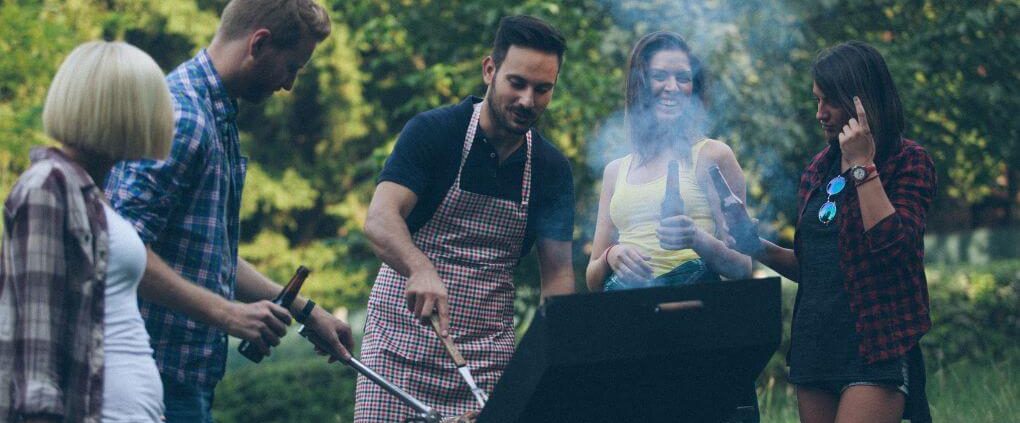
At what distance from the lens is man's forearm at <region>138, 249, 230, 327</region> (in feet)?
8.32

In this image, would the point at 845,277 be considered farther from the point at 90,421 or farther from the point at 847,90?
the point at 90,421

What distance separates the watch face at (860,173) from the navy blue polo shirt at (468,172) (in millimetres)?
906

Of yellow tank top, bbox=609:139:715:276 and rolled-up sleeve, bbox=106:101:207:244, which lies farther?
yellow tank top, bbox=609:139:715:276

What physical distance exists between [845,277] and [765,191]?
552 centimetres

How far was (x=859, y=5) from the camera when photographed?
324 inches

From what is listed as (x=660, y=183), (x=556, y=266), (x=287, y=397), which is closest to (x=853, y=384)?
(x=660, y=183)

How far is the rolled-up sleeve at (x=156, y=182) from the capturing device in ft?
8.75

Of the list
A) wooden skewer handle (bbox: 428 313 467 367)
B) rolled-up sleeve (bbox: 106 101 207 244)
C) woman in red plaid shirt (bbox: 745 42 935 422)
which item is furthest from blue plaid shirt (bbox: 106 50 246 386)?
woman in red plaid shirt (bbox: 745 42 935 422)

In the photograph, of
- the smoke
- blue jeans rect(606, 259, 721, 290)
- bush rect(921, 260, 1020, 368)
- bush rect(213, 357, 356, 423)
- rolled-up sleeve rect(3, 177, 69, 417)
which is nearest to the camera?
rolled-up sleeve rect(3, 177, 69, 417)

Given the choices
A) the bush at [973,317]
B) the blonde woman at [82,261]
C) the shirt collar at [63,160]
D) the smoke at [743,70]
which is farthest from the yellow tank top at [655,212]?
the bush at [973,317]

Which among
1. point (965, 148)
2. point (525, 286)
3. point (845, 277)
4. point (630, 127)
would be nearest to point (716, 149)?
point (630, 127)

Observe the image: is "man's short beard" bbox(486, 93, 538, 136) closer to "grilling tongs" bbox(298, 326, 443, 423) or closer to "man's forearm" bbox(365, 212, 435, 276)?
"man's forearm" bbox(365, 212, 435, 276)

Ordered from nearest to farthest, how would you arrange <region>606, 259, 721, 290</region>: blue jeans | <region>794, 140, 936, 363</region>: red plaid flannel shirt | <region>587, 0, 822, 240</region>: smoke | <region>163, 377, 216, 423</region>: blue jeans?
<region>163, 377, 216, 423</region>: blue jeans
<region>794, 140, 936, 363</region>: red plaid flannel shirt
<region>606, 259, 721, 290</region>: blue jeans
<region>587, 0, 822, 240</region>: smoke

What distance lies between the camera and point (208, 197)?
9.39ft
